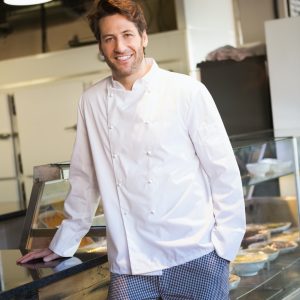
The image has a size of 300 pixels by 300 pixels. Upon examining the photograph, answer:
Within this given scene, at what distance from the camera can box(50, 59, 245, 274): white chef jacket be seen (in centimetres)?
171

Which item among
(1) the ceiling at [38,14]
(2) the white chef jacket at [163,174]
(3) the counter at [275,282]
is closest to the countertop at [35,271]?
(2) the white chef jacket at [163,174]

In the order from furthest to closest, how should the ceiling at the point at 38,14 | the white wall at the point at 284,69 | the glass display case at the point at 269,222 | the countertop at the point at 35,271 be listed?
the ceiling at the point at 38,14
the white wall at the point at 284,69
the glass display case at the point at 269,222
the countertop at the point at 35,271

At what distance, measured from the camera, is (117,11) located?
1710mm

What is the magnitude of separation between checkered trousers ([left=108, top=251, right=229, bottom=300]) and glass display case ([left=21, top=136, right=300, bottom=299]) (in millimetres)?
615

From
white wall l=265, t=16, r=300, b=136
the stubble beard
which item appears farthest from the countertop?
white wall l=265, t=16, r=300, b=136

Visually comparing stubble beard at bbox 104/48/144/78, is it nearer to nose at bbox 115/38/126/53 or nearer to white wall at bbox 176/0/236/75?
nose at bbox 115/38/126/53

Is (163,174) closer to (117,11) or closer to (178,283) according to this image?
(178,283)

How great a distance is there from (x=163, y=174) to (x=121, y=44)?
0.36 metres

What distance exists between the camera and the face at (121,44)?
5.62ft

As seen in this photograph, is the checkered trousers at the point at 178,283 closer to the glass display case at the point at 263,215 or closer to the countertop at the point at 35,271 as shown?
the countertop at the point at 35,271

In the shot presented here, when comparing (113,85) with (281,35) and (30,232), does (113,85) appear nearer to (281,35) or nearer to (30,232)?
(30,232)

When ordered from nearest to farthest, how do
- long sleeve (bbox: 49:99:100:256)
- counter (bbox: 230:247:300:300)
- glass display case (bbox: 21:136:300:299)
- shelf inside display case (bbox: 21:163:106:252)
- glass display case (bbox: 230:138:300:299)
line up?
long sleeve (bbox: 49:99:100:256) < shelf inside display case (bbox: 21:163:106:252) < glass display case (bbox: 21:136:300:299) < counter (bbox: 230:247:300:300) < glass display case (bbox: 230:138:300:299)

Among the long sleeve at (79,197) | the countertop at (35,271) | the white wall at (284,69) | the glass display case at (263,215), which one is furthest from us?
the white wall at (284,69)

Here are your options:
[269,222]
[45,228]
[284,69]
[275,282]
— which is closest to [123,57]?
[45,228]
